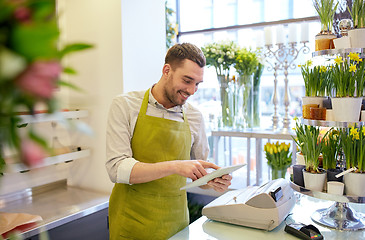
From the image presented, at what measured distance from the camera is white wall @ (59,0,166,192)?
2719mm

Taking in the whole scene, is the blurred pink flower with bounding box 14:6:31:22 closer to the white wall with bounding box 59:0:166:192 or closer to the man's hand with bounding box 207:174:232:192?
the man's hand with bounding box 207:174:232:192

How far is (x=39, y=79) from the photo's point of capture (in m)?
0.26

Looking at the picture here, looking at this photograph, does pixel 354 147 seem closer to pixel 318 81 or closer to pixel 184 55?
pixel 318 81

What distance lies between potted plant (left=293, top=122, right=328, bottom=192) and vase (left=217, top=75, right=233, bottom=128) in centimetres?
161

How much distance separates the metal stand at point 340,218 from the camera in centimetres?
157

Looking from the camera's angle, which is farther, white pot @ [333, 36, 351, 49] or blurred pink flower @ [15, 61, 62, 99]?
white pot @ [333, 36, 351, 49]

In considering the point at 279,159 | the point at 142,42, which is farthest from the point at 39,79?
the point at 142,42

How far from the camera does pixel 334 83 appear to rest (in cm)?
162

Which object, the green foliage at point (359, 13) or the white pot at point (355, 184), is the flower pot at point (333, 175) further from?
the green foliage at point (359, 13)

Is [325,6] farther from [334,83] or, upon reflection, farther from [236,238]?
[236,238]

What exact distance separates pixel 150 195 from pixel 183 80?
64 centimetres

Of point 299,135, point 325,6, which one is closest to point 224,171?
point 299,135

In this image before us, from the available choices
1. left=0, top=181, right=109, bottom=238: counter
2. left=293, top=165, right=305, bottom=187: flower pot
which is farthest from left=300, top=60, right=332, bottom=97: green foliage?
left=0, top=181, right=109, bottom=238: counter

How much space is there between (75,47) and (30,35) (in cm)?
4
